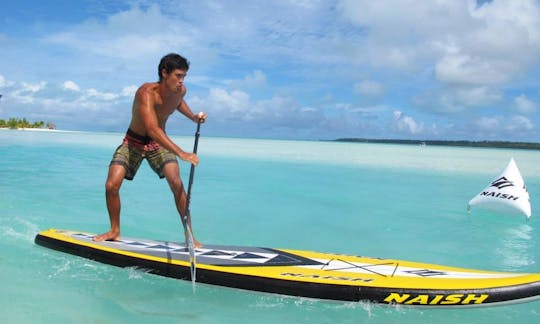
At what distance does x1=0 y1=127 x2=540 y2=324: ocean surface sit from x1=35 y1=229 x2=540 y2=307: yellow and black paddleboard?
12 cm

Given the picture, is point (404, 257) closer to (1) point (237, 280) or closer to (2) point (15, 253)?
(1) point (237, 280)

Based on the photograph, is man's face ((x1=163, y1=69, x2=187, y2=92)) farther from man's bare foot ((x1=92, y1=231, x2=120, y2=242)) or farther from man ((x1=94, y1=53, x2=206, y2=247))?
man's bare foot ((x1=92, y1=231, x2=120, y2=242))

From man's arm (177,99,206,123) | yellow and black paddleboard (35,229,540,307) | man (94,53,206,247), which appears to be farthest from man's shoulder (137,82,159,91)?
yellow and black paddleboard (35,229,540,307)

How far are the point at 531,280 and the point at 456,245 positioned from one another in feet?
11.3

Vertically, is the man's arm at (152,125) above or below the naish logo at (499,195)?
above

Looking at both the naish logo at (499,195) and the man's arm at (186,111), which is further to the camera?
the naish logo at (499,195)

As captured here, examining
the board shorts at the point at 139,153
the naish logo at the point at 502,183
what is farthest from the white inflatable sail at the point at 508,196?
the board shorts at the point at 139,153

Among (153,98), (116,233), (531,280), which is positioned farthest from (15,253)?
(531,280)

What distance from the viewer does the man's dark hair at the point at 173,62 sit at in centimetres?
464

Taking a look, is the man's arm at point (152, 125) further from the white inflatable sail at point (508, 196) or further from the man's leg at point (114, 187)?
the white inflatable sail at point (508, 196)

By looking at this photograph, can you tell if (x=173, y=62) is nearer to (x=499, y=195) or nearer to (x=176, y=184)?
(x=176, y=184)

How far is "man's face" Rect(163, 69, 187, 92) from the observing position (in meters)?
4.66

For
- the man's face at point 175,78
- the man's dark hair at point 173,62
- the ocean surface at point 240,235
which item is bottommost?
the ocean surface at point 240,235

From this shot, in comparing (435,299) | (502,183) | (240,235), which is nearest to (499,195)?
(502,183)
